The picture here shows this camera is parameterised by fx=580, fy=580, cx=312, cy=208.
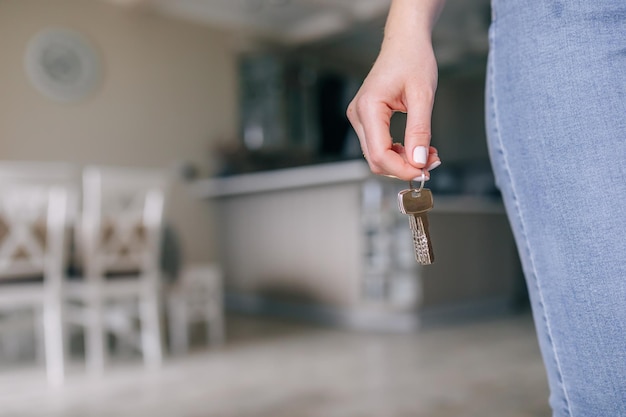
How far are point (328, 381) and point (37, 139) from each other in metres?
3.63

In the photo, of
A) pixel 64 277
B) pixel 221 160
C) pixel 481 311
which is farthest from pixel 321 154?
pixel 64 277

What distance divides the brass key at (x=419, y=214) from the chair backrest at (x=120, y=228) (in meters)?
2.54

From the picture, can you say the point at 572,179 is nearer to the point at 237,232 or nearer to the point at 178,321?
the point at 178,321

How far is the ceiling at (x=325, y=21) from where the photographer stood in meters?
5.72

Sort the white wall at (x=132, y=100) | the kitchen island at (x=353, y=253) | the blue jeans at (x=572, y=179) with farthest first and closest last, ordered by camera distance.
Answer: the white wall at (x=132, y=100), the kitchen island at (x=353, y=253), the blue jeans at (x=572, y=179)

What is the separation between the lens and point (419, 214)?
1.75 feet

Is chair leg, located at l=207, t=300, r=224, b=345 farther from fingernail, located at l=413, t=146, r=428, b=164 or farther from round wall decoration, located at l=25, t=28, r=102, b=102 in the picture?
fingernail, located at l=413, t=146, r=428, b=164

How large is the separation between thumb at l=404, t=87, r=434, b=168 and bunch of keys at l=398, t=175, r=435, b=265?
0.03 m

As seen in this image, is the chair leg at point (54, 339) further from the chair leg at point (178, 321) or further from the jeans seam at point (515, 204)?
the jeans seam at point (515, 204)

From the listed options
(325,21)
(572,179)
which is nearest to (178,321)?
(572,179)

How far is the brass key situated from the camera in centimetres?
52

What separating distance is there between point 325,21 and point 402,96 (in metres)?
6.01

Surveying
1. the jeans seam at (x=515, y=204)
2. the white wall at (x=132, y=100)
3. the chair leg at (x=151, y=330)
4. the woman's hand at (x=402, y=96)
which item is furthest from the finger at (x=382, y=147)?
the white wall at (x=132, y=100)

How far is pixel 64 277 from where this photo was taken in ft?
9.71
